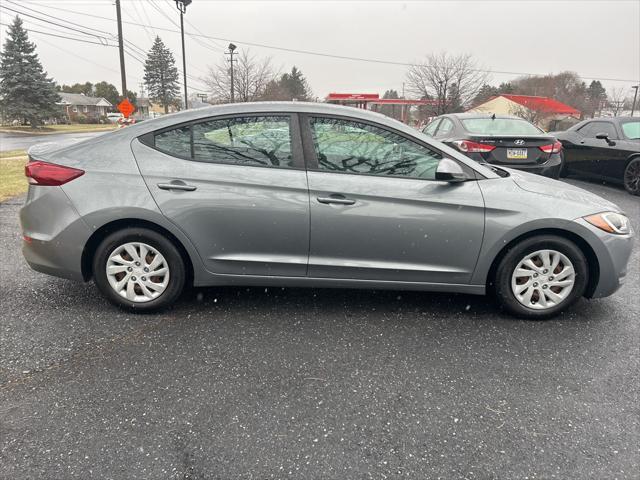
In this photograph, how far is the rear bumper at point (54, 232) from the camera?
10.3 ft

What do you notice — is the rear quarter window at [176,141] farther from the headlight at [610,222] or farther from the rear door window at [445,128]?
the rear door window at [445,128]

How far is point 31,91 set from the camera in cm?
4559

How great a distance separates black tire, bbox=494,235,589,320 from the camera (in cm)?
319

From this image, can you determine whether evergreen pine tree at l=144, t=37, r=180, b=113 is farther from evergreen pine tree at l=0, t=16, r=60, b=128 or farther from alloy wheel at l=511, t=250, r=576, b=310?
alloy wheel at l=511, t=250, r=576, b=310

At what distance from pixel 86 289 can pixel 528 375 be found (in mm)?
3488

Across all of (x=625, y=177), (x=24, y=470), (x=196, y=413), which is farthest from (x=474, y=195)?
(x=625, y=177)

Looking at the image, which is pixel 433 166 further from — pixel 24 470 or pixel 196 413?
pixel 24 470

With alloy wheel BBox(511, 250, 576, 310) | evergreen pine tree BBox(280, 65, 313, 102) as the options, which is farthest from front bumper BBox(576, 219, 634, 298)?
evergreen pine tree BBox(280, 65, 313, 102)

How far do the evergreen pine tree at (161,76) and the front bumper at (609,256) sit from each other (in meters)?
85.7

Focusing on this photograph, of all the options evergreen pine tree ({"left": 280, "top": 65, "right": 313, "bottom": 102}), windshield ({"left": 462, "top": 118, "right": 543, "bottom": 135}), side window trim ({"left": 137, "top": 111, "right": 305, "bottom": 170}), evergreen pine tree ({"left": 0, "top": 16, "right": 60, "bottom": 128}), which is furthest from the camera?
evergreen pine tree ({"left": 280, "top": 65, "right": 313, "bottom": 102})

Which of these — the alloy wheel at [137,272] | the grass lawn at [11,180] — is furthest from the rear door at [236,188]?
the grass lawn at [11,180]

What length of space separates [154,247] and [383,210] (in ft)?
5.47

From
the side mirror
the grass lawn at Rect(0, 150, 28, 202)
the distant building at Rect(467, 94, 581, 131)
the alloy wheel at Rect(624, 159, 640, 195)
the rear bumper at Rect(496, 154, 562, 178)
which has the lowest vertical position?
the grass lawn at Rect(0, 150, 28, 202)

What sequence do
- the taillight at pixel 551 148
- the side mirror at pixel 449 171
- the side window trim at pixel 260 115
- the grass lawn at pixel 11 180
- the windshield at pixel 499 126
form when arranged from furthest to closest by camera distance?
the grass lawn at pixel 11 180
the windshield at pixel 499 126
the taillight at pixel 551 148
the side window trim at pixel 260 115
the side mirror at pixel 449 171
